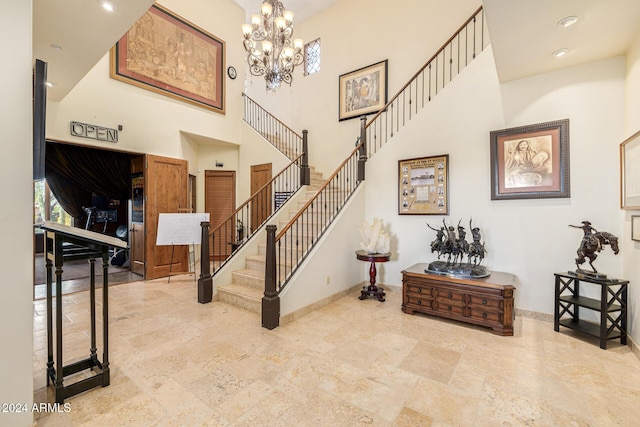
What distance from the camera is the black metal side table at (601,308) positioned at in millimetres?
2902

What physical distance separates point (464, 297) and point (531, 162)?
1998 mm

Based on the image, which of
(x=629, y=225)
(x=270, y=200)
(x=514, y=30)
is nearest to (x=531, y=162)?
(x=629, y=225)

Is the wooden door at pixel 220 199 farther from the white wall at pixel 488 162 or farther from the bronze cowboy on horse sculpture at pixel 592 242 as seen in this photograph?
the bronze cowboy on horse sculpture at pixel 592 242

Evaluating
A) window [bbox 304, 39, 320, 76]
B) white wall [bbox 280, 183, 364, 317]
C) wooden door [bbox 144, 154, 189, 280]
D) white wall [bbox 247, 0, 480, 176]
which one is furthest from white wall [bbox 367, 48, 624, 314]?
wooden door [bbox 144, 154, 189, 280]

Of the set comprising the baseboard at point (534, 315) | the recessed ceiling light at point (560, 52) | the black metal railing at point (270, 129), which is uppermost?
the black metal railing at point (270, 129)

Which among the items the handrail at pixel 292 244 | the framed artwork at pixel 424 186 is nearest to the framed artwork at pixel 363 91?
the handrail at pixel 292 244

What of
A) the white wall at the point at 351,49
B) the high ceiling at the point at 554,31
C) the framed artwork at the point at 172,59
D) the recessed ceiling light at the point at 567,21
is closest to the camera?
the high ceiling at the point at 554,31

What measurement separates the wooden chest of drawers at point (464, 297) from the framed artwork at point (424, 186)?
1086mm

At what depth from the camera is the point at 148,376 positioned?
8.00 feet

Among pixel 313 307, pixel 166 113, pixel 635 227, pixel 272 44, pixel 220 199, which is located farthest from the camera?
pixel 220 199

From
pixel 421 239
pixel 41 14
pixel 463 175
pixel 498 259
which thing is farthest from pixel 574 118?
pixel 41 14

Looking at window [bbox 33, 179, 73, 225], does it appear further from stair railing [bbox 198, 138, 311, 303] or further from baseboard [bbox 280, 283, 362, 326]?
baseboard [bbox 280, 283, 362, 326]

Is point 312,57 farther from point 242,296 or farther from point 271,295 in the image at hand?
point 271,295

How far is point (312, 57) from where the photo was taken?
26.2 ft
